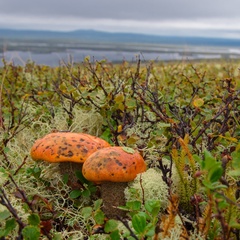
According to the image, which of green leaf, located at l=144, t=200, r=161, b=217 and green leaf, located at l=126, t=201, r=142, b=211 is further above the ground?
green leaf, located at l=144, t=200, r=161, b=217

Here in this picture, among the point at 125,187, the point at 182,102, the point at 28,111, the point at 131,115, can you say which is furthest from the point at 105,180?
the point at 28,111

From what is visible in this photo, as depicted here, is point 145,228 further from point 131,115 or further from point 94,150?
point 131,115

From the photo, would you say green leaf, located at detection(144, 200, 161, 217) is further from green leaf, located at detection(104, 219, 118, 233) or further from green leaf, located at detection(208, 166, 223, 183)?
green leaf, located at detection(208, 166, 223, 183)

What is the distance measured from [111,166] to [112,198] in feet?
0.73

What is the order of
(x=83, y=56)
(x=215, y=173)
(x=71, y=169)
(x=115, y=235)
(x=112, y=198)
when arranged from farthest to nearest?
(x=83, y=56), (x=71, y=169), (x=112, y=198), (x=115, y=235), (x=215, y=173)

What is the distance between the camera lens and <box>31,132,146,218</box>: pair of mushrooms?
219cm

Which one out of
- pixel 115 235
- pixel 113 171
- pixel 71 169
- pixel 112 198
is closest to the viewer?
pixel 115 235

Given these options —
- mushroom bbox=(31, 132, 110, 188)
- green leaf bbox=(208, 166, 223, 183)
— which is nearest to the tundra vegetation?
green leaf bbox=(208, 166, 223, 183)

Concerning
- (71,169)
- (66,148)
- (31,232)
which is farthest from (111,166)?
(31,232)

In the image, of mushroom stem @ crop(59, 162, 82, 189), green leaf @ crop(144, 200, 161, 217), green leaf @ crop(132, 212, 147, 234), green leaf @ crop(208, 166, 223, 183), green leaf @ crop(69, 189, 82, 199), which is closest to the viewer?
green leaf @ crop(208, 166, 223, 183)

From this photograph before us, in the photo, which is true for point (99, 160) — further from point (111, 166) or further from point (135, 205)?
point (135, 205)

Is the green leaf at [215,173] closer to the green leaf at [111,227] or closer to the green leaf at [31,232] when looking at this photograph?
the green leaf at [111,227]

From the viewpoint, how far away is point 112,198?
2.29 meters

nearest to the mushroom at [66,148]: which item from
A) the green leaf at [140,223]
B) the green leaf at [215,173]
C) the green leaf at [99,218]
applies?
the green leaf at [99,218]
